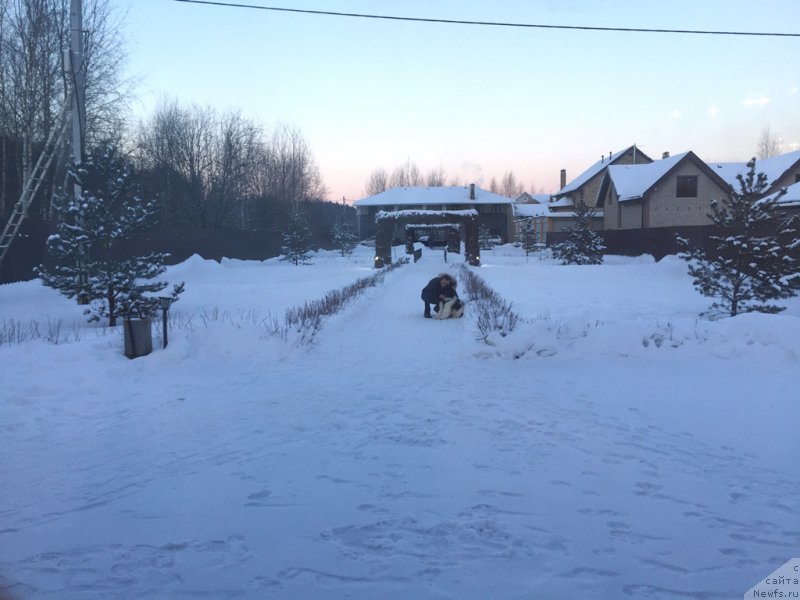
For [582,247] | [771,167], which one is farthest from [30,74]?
[771,167]

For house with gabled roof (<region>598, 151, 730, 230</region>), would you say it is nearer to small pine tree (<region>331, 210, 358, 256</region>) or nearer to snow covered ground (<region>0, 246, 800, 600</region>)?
small pine tree (<region>331, 210, 358, 256</region>)

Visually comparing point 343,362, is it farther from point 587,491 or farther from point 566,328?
point 587,491

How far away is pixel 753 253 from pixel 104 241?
43.2ft

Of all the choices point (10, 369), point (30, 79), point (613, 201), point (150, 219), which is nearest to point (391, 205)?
point (613, 201)

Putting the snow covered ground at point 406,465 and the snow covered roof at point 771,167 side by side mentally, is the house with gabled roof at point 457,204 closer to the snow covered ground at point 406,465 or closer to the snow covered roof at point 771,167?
the snow covered roof at point 771,167

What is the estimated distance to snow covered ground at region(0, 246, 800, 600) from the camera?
3.08m

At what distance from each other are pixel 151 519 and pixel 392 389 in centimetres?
365

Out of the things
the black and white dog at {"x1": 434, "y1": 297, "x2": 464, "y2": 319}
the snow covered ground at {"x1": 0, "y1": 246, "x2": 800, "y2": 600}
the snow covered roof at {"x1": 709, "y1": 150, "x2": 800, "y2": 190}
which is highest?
the snow covered roof at {"x1": 709, "y1": 150, "x2": 800, "y2": 190}

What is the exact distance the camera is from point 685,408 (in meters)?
6.21

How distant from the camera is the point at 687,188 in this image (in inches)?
1585

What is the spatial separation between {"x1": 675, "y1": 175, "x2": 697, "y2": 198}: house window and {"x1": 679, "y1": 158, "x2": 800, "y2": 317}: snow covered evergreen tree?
101ft

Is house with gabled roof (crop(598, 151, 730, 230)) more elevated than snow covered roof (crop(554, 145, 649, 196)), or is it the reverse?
snow covered roof (crop(554, 145, 649, 196))

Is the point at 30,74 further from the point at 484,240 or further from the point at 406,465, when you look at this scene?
the point at 484,240

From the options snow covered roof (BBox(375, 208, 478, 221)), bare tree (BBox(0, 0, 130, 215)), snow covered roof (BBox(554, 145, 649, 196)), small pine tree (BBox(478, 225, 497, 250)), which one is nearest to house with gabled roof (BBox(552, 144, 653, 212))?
snow covered roof (BBox(554, 145, 649, 196))
